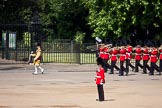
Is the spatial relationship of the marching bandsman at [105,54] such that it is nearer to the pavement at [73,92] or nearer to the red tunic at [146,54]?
the red tunic at [146,54]

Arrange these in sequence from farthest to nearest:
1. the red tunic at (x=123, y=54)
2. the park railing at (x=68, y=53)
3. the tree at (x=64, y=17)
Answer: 1. the tree at (x=64, y=17)
2. the park railing at (x=68, y=53)
3. the red tunic at (x=123, y=54)

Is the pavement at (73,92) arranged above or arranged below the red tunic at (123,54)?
below

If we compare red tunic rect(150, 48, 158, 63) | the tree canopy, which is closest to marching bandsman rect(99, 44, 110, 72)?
red tunic rect(150, 48, 158, 63)

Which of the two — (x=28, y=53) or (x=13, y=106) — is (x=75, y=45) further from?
(x=13, y=106)

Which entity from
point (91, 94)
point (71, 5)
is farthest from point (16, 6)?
point (91, 94)

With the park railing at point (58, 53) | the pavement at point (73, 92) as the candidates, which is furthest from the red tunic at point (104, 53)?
the park railing at point (58, 53)

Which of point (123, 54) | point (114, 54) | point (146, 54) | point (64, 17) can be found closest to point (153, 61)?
point (146, 54)

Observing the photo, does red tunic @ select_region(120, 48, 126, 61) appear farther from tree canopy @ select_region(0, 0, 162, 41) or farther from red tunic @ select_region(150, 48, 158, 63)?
tree canopy @ select_region(0, 0, 162, 41)

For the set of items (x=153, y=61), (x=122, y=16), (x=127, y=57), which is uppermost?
(x=122, y=16)

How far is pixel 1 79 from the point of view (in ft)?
86.1

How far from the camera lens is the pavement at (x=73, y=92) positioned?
17017 millimetres

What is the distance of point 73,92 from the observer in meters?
20.4

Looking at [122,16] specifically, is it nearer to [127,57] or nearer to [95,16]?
[95,16]

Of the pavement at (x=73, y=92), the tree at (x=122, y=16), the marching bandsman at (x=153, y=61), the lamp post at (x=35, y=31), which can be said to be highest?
the tree at (x=122, y=16)
